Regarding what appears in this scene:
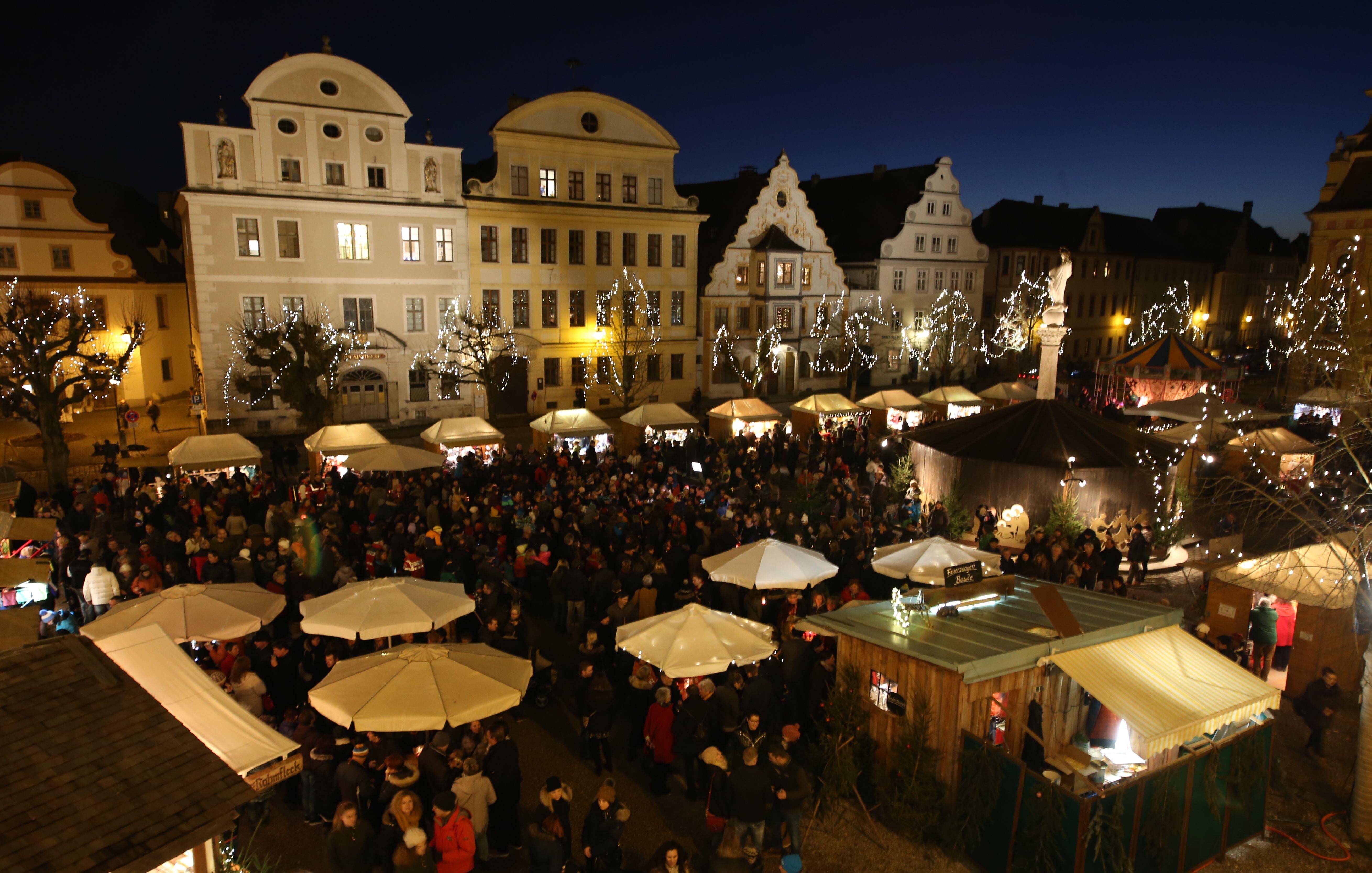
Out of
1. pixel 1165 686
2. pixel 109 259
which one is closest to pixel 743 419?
pixel 1165 686

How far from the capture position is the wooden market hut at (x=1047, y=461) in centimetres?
1678

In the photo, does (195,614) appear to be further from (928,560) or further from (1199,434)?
(1199,434)

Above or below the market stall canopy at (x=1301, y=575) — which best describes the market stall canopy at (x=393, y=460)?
above

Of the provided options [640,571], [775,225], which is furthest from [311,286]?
[640,571]

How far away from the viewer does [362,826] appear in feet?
20.9

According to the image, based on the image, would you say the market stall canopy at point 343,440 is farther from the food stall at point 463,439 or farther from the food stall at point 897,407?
the food stall at point 897,407

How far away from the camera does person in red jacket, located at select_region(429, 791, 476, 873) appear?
6.45 metres

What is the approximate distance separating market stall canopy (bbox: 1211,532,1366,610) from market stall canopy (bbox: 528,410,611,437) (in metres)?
14.1

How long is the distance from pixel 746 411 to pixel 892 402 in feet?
16.5

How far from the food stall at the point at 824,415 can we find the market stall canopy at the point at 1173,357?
12376mm

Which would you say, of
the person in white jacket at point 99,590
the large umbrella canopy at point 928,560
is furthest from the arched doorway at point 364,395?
the large umbrella canopy at point 928,560

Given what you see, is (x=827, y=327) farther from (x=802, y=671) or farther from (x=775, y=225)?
(x=802, y=671)

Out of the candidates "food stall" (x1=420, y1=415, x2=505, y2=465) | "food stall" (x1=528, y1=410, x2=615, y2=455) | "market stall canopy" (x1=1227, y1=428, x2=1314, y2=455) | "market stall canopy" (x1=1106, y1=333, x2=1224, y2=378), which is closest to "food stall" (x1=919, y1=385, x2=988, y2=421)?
"market stall canopy" (x1=1227, y1=428, x2=1314, y2=455)

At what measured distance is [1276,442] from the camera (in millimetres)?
19750
